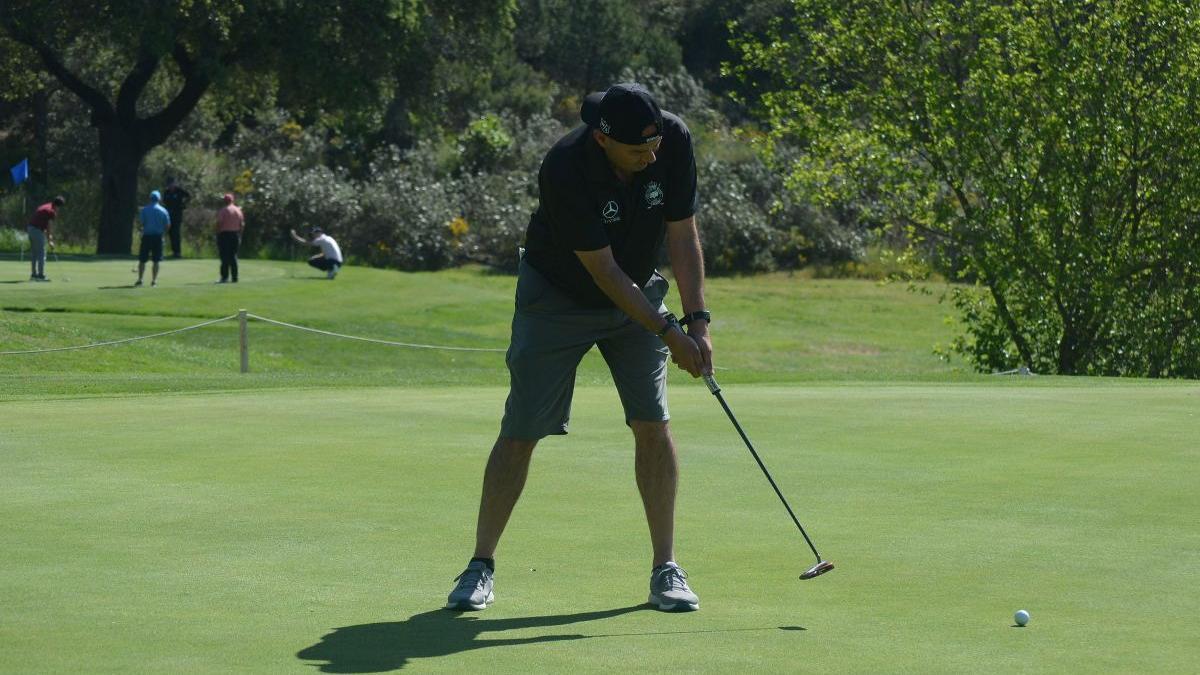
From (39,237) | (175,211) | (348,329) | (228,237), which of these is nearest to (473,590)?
(348,329)

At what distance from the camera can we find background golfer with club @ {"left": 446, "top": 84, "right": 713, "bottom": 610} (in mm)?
5578

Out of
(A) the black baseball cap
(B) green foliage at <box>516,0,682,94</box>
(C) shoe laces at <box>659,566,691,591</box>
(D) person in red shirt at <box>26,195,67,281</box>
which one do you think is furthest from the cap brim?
(B) green foliage at <box>516,0,682,94</box>

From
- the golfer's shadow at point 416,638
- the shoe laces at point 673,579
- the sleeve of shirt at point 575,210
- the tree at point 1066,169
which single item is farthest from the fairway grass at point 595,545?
the tree at point 1066,169

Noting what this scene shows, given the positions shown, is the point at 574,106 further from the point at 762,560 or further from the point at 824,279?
the point at 762,560

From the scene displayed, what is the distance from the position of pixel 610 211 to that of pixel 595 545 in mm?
1491

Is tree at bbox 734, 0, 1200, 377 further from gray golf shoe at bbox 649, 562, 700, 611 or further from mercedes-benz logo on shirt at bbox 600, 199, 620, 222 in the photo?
gray golf shoe at bbox 649, 562, 700, 611

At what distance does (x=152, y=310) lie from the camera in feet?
90.6

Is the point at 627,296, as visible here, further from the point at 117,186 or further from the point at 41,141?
the point at 41,141

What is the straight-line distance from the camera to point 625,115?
537cm

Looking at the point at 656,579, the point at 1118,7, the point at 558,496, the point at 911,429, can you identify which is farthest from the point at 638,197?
the point at 1118,7

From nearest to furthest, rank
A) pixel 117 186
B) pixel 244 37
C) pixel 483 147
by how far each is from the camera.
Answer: pixel 244 37, pixel 117 186, pixel 483 147

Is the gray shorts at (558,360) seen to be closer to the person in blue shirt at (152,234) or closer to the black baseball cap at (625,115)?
the black baseball cap at (625,115)

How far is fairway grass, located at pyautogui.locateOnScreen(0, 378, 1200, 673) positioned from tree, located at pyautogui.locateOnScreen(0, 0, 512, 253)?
2667cm

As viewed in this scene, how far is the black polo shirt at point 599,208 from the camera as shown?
555cm
